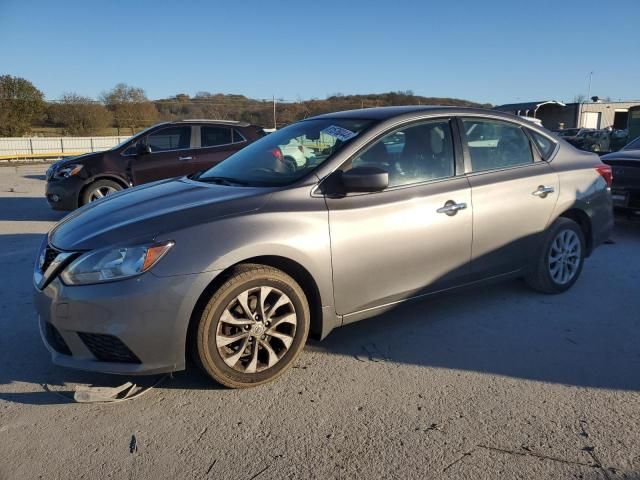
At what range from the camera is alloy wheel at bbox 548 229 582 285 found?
4488mm

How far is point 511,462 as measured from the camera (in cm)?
239

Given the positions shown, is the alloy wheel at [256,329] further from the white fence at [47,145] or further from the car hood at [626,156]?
the white fence at [47,145]

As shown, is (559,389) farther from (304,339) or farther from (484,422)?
(304,339)

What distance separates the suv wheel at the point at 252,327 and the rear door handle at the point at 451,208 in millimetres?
1235

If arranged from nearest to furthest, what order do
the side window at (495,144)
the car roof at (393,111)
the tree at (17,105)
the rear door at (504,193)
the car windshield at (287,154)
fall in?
the car windshield at (287,154) < the car roof at (393,111) < the rear door at (504,193) < the side window at (495,144) < the tree at (17,105)

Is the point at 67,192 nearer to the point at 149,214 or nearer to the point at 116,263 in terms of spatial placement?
the point at 149,214

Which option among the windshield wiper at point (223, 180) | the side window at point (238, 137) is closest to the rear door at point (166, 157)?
the side window at point (238, 137)

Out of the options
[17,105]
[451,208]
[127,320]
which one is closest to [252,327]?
[127,320]

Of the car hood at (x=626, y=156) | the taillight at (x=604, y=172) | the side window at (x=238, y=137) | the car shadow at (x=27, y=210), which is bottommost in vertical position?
the car shadow at (x=27, y=210)

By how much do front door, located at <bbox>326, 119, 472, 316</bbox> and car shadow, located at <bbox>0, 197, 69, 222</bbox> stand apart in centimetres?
676

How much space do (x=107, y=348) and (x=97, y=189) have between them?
640cm

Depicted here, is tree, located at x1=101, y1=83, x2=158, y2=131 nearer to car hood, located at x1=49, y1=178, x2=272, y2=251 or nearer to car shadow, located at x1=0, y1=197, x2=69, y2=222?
car shadow, located at x1=0, y1=197, x2=69, y2=222

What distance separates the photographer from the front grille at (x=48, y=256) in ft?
9.91

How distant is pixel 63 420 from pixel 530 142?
4057mm
